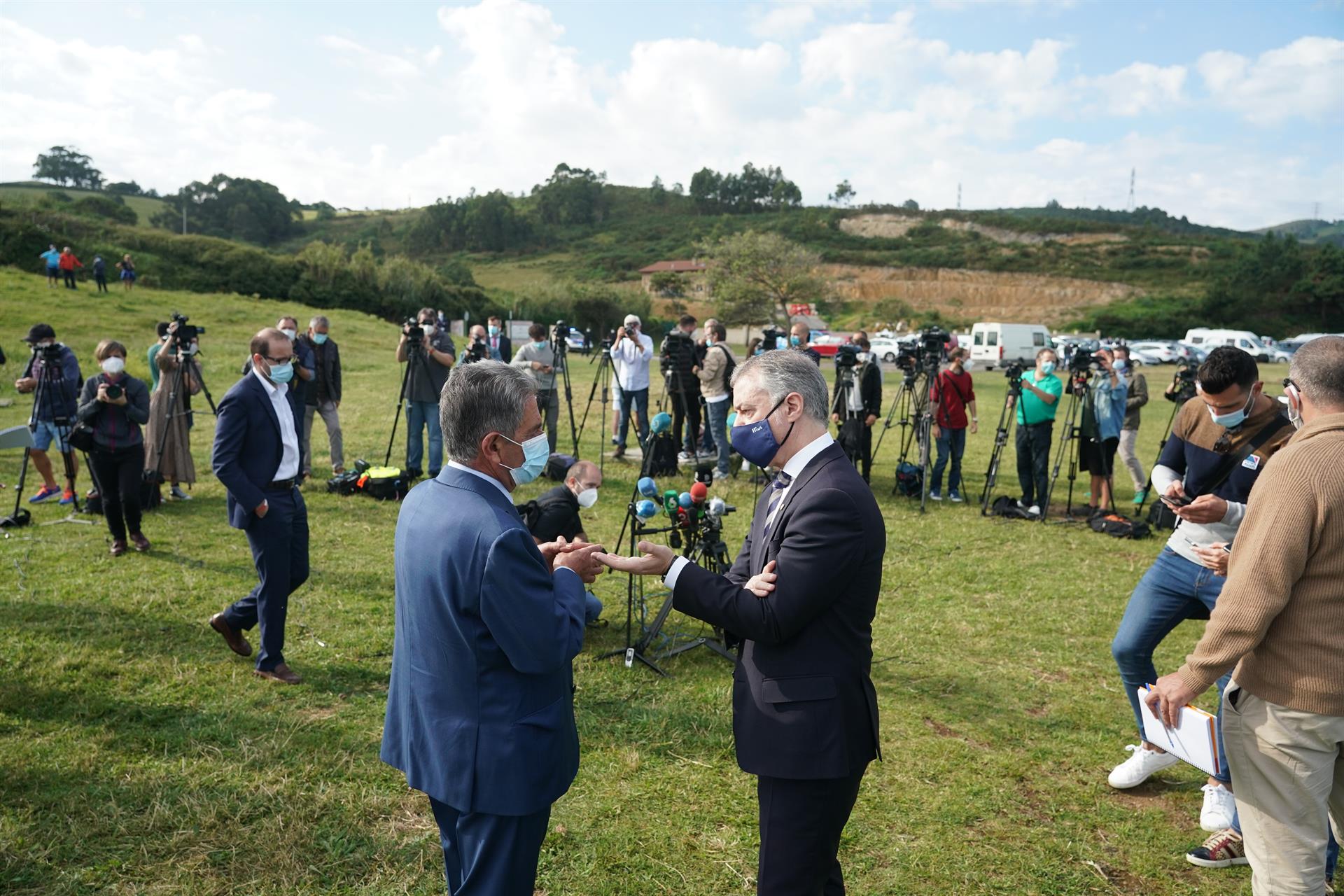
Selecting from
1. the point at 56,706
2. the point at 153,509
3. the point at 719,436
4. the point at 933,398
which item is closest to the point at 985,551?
the point at 933,398

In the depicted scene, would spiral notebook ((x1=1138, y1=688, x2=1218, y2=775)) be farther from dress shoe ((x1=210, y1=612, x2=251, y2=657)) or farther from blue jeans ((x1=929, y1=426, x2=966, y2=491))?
blue jeans ((x1=929, y1=426, x2=966, y2=491))

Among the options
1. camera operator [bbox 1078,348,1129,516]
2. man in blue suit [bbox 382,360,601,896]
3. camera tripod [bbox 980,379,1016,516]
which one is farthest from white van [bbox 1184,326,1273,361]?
man in blue suit [bbox 382,360,601,896]

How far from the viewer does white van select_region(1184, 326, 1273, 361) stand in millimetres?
36094

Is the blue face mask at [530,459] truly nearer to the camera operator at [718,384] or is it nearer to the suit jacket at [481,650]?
the suit jacket at [481,650]

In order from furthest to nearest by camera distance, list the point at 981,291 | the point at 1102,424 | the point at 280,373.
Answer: the point at 981,291 → the point at 1102,424 → the point at 280,373

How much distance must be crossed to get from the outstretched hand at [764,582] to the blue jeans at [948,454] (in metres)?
8.33

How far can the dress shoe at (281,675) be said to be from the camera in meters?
4.74

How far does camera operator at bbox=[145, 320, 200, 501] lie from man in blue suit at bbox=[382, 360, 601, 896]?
742cm

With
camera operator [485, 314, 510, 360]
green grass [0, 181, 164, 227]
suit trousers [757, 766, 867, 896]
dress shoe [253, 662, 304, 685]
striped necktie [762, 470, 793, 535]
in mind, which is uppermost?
green grass [0, 181, 164, 227]

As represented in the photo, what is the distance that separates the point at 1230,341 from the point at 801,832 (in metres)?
44.1

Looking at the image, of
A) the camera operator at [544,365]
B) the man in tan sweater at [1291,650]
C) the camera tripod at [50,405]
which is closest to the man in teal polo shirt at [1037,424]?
the camera operator at [544,365]

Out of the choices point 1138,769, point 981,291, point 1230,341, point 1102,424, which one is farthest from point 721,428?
point 981,291

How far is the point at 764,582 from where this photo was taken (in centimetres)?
217

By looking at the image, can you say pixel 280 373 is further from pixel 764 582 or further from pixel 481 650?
pixel 764 582
